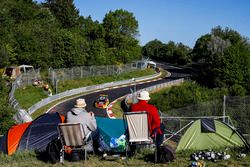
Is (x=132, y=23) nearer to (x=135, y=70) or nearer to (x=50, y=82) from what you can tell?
(x=135, y=70)

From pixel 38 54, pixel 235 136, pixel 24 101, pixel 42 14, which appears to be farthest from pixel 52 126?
pixel 42 14

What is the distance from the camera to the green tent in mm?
9766

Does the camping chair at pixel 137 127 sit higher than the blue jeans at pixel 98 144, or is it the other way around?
the camping chair at pixel 137 127

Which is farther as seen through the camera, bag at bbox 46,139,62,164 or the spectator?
→ the spectator

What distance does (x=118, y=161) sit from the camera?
831cm

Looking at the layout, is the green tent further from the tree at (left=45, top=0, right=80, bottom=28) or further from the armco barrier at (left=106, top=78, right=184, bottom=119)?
the tree at (left=45, top=0, right=80, bottom=28)

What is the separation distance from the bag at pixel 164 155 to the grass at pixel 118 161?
0.11 metres

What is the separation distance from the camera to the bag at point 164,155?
26.1ft

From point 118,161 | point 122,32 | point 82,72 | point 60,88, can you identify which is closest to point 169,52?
point 122,32

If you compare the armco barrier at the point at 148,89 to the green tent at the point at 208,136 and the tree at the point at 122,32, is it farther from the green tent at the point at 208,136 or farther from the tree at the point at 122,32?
the tree at the point at 122,32

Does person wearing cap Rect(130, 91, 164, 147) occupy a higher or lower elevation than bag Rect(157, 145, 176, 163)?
higher

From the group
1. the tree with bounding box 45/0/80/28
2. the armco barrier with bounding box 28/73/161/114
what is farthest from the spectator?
the tree with bounding box 45/0/80/28

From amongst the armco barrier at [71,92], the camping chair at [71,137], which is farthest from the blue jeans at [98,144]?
the armco barrier at [71,92]

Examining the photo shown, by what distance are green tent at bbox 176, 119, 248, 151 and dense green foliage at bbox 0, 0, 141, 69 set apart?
40.1 meters
